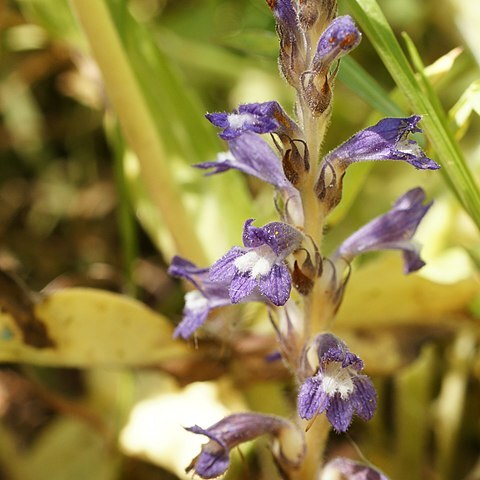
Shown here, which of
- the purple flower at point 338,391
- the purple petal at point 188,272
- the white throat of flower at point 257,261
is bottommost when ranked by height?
the purple flower at point 338,391

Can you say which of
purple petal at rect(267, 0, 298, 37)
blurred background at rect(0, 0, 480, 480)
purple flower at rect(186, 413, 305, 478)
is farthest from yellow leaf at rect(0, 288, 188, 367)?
purple petal at rect(267, 0, 298, 37)

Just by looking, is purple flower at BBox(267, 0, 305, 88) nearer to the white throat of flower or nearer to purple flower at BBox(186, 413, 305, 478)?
the white throat of flower

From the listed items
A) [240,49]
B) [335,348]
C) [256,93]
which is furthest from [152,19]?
[335,348]

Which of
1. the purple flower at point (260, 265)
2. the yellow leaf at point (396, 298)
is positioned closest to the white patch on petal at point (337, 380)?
the purple flower at point (260, 265)

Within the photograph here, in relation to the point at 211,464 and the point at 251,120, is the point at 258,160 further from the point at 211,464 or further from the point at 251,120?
the point at 211,464

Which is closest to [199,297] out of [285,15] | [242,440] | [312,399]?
[242,440]

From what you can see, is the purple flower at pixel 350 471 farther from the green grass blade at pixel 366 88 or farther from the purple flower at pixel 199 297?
the green grass blade at pixel 366 88

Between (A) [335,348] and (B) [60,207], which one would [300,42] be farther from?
(B) [60,207]

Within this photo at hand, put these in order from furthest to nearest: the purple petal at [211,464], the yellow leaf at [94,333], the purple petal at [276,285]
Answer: the yellow leaf at [94,333] < the purple petal at [211,464] < the purple petal at [276,285]
